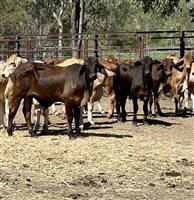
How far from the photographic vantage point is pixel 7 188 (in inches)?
318

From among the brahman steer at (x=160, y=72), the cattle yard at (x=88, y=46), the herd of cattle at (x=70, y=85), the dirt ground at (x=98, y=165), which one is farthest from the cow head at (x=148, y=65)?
the cattle yard at (x=88, y=46)

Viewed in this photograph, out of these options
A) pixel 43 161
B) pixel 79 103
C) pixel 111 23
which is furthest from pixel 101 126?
pixel 111 23

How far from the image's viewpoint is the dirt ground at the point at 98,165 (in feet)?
26.2

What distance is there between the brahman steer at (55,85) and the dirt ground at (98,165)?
2.38 ft

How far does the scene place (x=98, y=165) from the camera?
31.6 feet

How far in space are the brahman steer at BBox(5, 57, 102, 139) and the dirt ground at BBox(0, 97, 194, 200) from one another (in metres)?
0.72

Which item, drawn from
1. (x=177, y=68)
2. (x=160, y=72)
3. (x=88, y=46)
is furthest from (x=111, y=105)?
(x=88, y=46)

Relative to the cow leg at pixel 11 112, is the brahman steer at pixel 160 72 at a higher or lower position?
higher

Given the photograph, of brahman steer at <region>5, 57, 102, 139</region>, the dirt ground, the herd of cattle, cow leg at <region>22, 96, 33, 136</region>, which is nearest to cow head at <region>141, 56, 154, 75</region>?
the herd of cattle

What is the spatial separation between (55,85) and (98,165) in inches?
128

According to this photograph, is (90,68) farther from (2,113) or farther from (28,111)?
(2,113)

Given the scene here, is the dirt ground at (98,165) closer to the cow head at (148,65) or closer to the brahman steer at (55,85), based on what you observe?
the brahman steer at (55,85)

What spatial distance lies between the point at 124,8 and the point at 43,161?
5800 cm

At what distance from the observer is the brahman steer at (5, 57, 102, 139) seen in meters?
12.3
